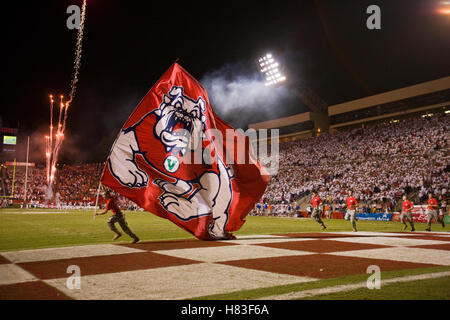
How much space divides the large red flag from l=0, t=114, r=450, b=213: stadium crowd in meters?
20.1

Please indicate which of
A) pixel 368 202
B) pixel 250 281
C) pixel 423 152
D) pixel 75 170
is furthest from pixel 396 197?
pixel 75 170

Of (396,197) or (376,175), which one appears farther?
(376,175)

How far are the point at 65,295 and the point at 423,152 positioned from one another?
33.2 m

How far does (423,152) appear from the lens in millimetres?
32188

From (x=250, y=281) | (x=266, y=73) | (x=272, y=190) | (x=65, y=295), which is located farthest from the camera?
(x=266, y=73)

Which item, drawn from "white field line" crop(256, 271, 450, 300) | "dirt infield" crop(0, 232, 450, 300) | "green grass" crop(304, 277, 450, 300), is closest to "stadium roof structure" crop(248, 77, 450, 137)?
"dirt infield" crop(0, 232, 450, 300)

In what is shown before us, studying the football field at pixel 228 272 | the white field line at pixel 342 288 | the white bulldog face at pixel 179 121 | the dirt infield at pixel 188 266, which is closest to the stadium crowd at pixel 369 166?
the dirt infield at pixel 188 266

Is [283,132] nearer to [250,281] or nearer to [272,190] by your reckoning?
[272,190]

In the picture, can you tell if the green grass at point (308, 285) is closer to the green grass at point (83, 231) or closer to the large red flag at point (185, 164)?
the large red flag at point (185, 164)

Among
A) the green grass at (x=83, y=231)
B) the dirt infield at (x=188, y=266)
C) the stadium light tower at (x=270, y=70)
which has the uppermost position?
the stadium light tower at (x=270, y=70)

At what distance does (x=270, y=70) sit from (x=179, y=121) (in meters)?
35.9

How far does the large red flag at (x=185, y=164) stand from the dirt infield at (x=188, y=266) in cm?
98

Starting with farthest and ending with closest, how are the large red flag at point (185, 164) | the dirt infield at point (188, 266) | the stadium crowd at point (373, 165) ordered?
the stadium crowd at point (373, 165) < the large red flag at point (185, 164) < the dirt infield at point (188, 266)

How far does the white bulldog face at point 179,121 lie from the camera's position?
11547 mm
